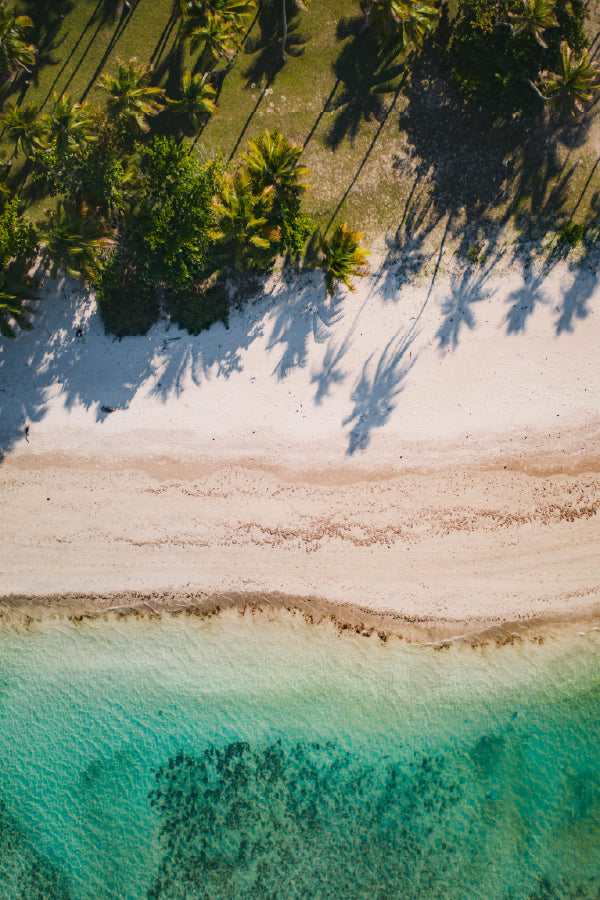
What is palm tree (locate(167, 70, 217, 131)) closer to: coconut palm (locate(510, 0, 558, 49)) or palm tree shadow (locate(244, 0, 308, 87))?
palm tree shadow (locate(244, 0, 308, 87))

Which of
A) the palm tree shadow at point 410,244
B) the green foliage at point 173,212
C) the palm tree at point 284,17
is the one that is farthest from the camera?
the palm tree shadow at point 410,244

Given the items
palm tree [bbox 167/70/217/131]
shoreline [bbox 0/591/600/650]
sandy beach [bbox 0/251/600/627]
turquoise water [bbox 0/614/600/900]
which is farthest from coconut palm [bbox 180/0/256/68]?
turquoise water [bbox 0/614/600/900]

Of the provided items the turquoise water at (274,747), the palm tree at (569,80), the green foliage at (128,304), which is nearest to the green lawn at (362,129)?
the palm tree at (569,80)

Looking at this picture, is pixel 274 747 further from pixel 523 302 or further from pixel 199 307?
pixel 523 302

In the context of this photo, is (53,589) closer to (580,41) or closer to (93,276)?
(93,276)

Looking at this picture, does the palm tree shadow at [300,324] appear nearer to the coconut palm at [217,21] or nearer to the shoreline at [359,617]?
the coconut palm at [217,21]
